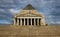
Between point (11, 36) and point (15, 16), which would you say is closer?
point (11, 36)

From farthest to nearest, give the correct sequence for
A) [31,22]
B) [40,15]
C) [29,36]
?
[40,15] → [31,22] → [29,36]

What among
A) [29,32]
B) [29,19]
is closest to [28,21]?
[29,19]

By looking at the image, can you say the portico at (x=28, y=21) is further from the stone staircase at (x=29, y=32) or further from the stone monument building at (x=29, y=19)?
the stone staircase at (x=29, y=32)

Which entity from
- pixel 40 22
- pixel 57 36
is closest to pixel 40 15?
pixel 40 22

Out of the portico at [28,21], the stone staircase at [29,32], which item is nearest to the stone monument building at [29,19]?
the portico at [28,21]

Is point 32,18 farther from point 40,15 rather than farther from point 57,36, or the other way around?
point 57,36

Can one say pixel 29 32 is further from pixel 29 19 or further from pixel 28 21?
pixel 29 19

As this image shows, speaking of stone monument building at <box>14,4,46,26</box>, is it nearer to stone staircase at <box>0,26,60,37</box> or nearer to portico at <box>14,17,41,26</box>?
portico at <box>14,17,41,26</box>

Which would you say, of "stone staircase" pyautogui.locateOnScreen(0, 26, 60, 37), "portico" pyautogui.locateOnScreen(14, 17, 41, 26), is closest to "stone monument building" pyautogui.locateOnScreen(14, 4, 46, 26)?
"portico" pyautogui.locateOnScreen(14, 17, 41, 26)

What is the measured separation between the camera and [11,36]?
8961mm

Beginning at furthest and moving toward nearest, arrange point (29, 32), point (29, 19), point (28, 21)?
point (29, 19) < point (28, 21) < point (29, 32)

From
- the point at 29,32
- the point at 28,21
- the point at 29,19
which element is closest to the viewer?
the point at 29,32

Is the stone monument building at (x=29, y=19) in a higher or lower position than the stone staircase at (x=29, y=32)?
lower

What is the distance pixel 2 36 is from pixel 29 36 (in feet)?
3.81
